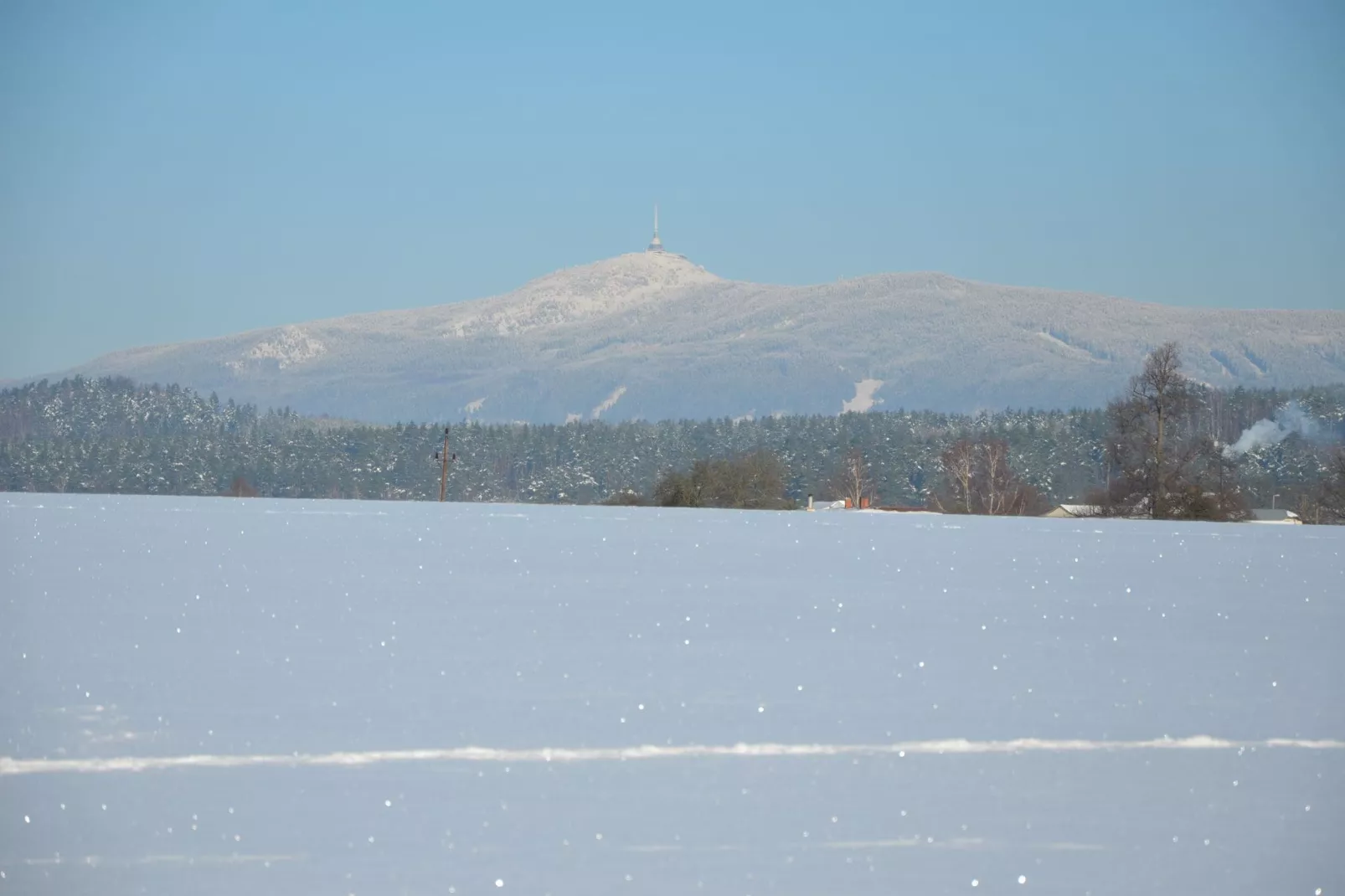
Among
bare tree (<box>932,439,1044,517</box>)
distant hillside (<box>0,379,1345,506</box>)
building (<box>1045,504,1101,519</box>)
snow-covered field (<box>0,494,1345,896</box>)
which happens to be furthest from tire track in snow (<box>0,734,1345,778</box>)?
distant hillside (<box>0,379,1345,506</box>)

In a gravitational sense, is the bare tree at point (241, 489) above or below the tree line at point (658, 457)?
below

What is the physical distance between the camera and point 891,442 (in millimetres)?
146750

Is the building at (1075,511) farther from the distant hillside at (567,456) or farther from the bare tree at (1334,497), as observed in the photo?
the distant hillside at (567,456)

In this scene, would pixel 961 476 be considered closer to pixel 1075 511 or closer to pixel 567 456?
pixel 1075 511

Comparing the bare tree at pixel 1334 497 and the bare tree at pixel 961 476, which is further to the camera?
the bare tree at pixel 961 476

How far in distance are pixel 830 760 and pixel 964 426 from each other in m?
166

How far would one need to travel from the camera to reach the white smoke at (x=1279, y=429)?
148 m

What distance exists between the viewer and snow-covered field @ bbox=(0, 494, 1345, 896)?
28.0ft

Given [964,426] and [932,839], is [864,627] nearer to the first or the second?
[932,839]

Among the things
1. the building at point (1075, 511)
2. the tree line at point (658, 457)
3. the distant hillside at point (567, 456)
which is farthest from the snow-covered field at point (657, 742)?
the distant hillside at point (567, 456)

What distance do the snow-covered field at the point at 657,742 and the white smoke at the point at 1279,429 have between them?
5037 inches

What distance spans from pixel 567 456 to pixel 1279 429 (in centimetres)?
6785

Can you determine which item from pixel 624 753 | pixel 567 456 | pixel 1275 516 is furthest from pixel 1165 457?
pixel 567 456

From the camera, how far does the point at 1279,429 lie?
155250mm
